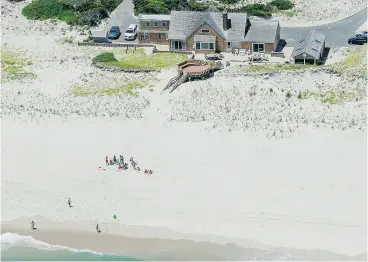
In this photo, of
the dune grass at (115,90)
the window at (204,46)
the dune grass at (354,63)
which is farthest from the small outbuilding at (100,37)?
the dune grass at (354,63)

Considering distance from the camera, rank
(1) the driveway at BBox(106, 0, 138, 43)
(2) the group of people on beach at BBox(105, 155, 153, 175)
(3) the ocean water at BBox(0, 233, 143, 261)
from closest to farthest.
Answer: (3) the ocean water at BBox(0, 233, 143, 261), (2) the group of people on beach at BBox(105, 155, 153, 175), (1) the driveway at BBox(106, 0, 138, 43)

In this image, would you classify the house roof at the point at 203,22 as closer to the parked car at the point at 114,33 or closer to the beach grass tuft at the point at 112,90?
the parked car at the point at 114,33

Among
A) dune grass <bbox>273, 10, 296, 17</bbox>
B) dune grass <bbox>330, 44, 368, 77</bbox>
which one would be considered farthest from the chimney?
dune grass <bbox>273, 10, 296, 17</bbox>

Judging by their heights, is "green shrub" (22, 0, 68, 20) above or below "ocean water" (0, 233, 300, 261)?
above

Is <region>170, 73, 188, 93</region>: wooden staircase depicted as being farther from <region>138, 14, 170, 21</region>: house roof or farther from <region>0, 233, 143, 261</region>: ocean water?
<region>0, 233, 143, 261</region>: ocean water

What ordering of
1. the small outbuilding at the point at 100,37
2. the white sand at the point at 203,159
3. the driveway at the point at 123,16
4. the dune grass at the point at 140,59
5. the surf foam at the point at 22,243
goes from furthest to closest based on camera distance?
the driveway at the point at 123,16
the small outbuilding at the point at 100,37
the dune grass at the point at 140,59
the white sand at the point at 203,159
the surf foam at the point at 22,243

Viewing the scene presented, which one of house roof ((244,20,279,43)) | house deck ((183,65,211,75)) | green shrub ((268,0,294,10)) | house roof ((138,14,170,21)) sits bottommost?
house deck ((183,65,211,75))
